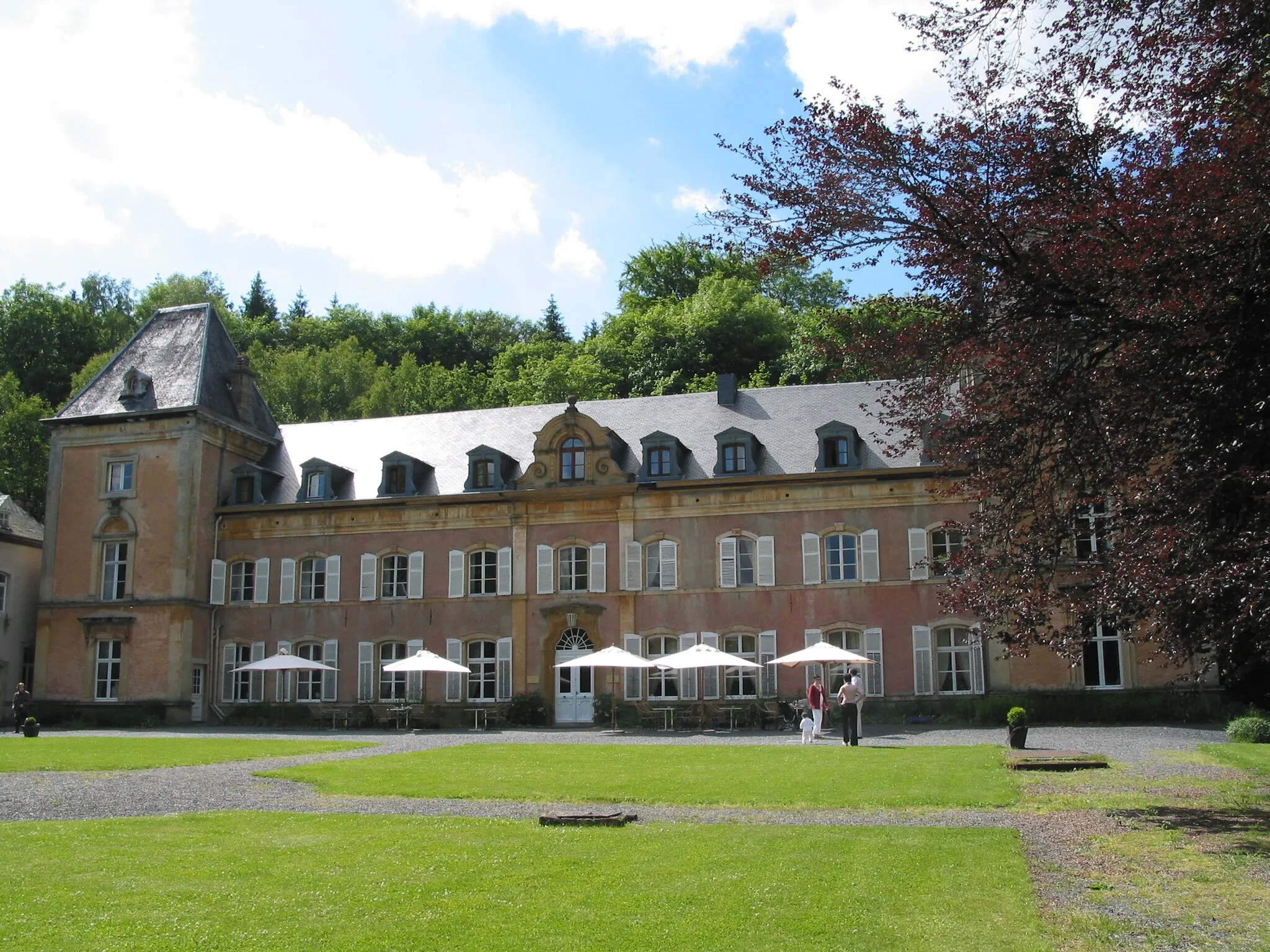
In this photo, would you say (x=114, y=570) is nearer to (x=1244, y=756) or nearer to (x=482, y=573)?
(x=482, y=573)

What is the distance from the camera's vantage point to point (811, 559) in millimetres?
31828

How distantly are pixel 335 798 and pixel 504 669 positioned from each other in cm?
1963

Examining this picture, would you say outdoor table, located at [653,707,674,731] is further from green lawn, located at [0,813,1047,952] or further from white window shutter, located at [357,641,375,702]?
green lawn, located at [0,813,1047,952]

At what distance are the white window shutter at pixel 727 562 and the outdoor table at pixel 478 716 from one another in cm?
717

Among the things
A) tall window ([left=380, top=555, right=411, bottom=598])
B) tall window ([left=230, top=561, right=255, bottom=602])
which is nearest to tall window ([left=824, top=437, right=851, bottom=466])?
tall window ([left=380, top=555, right=411, bottom=598])

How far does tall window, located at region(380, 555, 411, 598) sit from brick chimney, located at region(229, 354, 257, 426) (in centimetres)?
750

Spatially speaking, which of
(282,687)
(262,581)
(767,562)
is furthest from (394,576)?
(767,562)

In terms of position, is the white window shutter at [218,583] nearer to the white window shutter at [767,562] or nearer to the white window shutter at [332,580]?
the white window shutter at [332,580]

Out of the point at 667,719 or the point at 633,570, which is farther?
the point at 633,570

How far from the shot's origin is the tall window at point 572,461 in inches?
1331

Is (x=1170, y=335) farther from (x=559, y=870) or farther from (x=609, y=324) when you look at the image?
(x=609, y=324)

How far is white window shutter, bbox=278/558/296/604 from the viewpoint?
3553 centimetres

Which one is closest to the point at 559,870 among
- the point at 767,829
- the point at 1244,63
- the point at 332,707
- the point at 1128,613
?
the point at 767,829

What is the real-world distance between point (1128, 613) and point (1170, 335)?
3.01m
